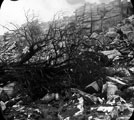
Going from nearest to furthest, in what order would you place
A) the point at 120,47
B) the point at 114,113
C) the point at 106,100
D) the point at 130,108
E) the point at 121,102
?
the point at 114,113 < the point at 130,108 < the point at 121,102 < the point at 106,100 < the point at 120,47

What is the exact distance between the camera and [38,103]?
9.47 ft

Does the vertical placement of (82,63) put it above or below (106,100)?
above

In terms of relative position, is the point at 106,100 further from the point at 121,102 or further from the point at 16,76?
the point at 16,76

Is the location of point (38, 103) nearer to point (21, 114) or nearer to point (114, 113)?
point (21, 114)

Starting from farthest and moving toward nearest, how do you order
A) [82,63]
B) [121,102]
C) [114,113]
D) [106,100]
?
[82,63], [106,100], [121,102], [114,113]

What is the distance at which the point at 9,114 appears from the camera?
2.58 metres

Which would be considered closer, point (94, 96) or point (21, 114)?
point (21, 114)

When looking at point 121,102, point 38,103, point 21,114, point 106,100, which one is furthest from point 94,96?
point 21,114

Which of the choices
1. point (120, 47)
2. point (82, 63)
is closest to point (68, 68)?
point (82, 63)

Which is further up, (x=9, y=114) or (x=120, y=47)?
(x=120, y=47)

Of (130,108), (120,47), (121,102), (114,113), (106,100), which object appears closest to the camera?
(114,113)

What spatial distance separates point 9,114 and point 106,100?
46.5 inches

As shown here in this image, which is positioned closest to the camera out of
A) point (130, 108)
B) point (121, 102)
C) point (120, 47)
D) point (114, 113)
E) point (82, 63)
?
point (114, 113)

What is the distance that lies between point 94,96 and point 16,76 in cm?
103
